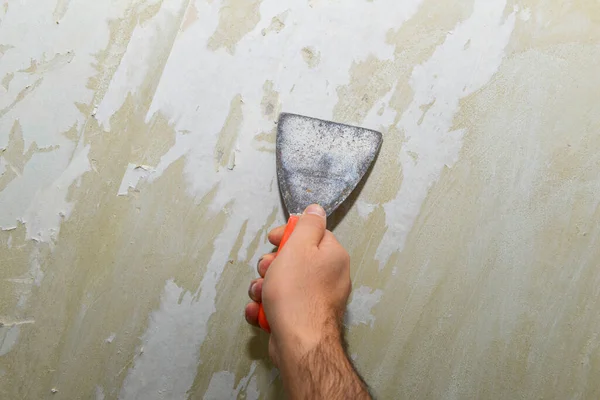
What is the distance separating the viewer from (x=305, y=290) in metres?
1.15

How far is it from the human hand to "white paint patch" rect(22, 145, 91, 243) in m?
0.55

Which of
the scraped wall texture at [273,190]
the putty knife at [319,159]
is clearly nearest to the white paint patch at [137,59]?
the scraped wall texture at [273,190]

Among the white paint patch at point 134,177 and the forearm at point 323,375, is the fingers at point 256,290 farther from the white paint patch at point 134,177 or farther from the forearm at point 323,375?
the white paint patch at point 134,177

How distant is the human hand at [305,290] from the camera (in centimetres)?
112

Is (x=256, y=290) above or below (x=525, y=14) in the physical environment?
below

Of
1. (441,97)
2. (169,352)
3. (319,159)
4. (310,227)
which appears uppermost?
(441,97)

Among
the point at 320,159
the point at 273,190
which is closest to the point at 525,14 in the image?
the point at 320,159

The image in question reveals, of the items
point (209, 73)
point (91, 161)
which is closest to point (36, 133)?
point (91, 161)

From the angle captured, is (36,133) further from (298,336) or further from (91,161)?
(298,336)

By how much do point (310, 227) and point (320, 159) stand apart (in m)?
0.20

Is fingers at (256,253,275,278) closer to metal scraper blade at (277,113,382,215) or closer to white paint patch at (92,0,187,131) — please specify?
metal scraper blade at (277,113,382,215)

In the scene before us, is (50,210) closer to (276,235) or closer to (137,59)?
(137,59)

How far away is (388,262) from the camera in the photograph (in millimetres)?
1336

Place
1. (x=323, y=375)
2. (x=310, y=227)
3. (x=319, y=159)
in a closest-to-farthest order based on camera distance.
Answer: (x=323, y=375) → (x=310, y=227) → (x=319, y=159)
